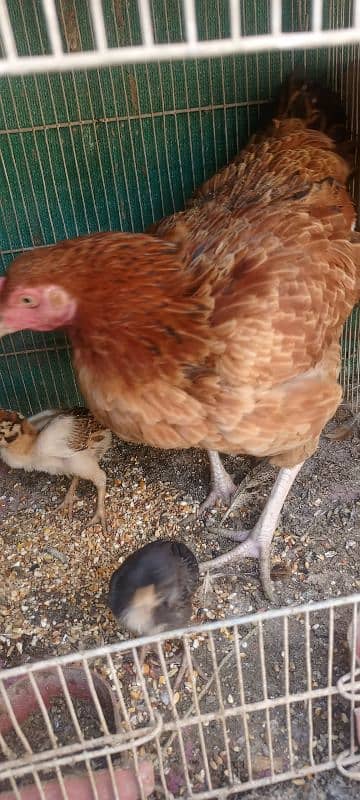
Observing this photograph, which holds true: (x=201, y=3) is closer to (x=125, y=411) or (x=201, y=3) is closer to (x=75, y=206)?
(x=75, y=206)

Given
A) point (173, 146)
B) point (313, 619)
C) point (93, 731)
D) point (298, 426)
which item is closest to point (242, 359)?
point (298, 426)

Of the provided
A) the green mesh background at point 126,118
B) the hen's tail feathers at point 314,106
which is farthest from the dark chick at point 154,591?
the hen's tail feathers at point 314,106

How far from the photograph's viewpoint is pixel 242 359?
6.19 feet

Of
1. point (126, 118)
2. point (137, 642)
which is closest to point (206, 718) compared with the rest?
point (137, 642)

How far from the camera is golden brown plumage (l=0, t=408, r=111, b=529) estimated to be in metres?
2.73

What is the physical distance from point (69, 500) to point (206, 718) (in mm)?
1609

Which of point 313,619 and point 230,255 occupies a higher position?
point 230,255

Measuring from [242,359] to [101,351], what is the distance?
1.53 feet

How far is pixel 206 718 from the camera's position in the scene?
148cm

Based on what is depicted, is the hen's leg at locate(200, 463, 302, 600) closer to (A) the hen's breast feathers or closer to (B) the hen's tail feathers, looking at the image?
(A) the hen's breast feathers

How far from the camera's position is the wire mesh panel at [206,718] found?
64.0 inches

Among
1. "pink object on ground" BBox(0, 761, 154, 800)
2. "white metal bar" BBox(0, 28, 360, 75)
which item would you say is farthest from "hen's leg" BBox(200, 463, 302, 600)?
"white metal bar" BBox(0, 28, 360, 75)

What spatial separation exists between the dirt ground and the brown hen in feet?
2.09

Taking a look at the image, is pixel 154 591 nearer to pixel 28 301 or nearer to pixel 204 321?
pixel 204 321
